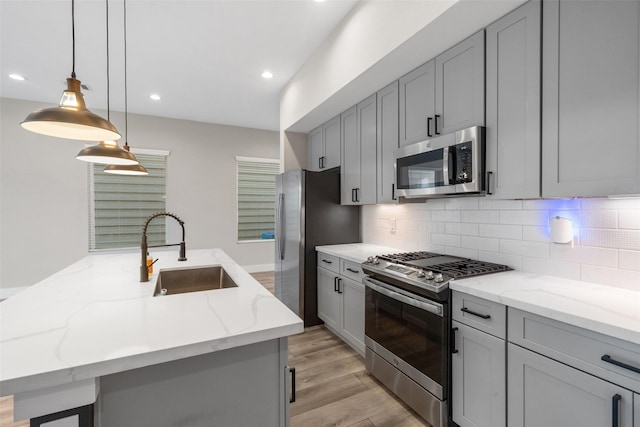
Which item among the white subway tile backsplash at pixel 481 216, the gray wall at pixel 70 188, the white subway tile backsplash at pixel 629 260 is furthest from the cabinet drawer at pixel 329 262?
the gray wall at pixel 70 188

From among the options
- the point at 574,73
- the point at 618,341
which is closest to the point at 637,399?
the point at 618,341

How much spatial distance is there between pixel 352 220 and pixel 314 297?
101cm

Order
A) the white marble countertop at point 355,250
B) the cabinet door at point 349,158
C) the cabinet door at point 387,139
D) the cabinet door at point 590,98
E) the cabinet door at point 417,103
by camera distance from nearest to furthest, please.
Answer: the cabinet door at point 590,98 < the cabinet door at point 417,103 < the cabinet door at point 387,139 < the white marble countertop at point 355,250 < the cabinet door at point 349,158

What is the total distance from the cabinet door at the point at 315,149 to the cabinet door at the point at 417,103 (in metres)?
1.53

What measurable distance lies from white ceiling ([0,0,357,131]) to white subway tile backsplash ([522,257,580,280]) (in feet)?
7.56

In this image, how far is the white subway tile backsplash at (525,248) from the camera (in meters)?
1.78

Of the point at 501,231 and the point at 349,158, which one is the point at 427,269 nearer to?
the point at 501,231

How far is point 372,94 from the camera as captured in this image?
2770mm

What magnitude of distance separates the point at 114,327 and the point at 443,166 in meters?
1.94

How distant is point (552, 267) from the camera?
174 centimetres

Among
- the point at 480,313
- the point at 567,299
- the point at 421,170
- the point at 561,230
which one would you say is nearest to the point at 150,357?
the point at 480,313

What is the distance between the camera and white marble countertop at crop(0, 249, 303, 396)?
32.2 inches

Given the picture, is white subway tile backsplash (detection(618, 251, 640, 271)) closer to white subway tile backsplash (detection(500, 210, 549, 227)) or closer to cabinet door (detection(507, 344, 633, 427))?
white subway tile backsplash (detection(500, 210, 549, 227))

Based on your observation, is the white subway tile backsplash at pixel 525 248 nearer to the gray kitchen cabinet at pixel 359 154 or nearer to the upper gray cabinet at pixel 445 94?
the upper gray cabinet at pixel 445 94
